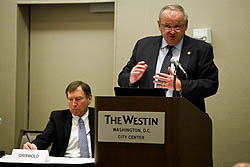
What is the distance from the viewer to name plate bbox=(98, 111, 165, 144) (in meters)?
1.74

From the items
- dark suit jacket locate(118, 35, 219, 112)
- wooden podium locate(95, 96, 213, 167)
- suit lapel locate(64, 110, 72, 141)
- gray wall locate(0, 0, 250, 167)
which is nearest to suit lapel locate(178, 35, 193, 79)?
dark suit jacket locate(118, 35, 219, 112)

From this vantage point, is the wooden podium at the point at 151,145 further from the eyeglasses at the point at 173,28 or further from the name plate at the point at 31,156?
the eyeglasses at the point at 173,28

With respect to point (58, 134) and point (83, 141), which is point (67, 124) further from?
point (83, 141)

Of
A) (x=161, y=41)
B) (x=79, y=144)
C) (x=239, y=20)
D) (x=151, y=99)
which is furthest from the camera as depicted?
(x=239, y=20)

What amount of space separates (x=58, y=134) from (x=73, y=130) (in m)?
0.13

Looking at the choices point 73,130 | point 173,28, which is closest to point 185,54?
point 173,28

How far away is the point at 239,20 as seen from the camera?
163 inches

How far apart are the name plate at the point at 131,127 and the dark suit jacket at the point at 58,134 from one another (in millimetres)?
1616

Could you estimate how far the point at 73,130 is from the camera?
349 centimetres

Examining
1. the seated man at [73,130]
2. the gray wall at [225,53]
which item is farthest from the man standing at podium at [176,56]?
the gray wall at [225,53]

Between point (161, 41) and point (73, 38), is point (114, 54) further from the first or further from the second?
point (161, 41)

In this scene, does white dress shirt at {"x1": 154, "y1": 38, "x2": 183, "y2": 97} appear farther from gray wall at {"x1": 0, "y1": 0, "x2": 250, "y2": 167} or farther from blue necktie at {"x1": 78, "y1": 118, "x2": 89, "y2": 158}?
gray wall at {"x1": 0, "y1": 0, "x2": 250, "y2": 167}

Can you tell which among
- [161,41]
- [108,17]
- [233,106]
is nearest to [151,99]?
[161,41]

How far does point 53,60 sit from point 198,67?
8.26ft
